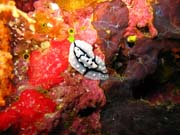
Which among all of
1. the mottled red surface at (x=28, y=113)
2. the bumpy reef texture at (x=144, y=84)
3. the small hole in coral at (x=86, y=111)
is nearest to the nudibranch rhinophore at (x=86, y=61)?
the bumpy reef texture at (x=144, y=84)

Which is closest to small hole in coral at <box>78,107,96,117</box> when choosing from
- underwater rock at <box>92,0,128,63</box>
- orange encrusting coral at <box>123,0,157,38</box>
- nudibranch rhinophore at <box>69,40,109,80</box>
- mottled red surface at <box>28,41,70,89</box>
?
nudibranch rhinophore at <box>69,40,109,80</box>

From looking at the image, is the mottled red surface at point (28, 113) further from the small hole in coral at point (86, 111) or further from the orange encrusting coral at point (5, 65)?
the small hole in coral at point (86, 111)

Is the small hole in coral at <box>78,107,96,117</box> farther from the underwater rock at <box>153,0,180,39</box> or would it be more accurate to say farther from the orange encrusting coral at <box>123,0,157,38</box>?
the underwater rock at <box>153,0,180,39</box>

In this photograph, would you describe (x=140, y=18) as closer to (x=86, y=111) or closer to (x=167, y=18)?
(x=167, y=18)

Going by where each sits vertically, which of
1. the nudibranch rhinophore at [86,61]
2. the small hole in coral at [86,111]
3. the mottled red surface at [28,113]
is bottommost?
the small hole in coral at [86,111]

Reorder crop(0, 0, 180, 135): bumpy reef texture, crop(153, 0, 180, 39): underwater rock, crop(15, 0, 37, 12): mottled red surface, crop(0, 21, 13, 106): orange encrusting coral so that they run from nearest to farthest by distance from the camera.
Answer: crop(0, 21, 13, 106): orange encrusting coral < crop(0, 0, 180, 135): bumpy reef texture < crop(15, 0, 37, 12): mottled red surface < crop(153, 0, 180, 39): underwater rock

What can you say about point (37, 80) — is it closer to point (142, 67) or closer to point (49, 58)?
point (49, 58)
